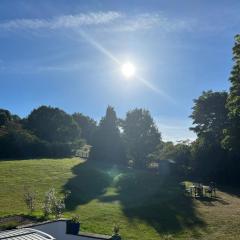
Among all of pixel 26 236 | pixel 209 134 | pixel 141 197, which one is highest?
pixel 209 134

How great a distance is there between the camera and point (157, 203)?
3775 centimetres

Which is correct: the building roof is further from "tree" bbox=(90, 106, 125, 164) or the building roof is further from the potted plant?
"tree" bbox=(90, 106, 125, 164)

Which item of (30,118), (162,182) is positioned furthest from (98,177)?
(30,118)

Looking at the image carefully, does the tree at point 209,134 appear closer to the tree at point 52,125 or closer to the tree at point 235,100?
the tree at point 235,100

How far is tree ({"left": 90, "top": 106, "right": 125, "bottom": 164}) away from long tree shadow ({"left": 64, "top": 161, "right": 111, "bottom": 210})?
10400mm

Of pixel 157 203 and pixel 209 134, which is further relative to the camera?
pixel 209 134

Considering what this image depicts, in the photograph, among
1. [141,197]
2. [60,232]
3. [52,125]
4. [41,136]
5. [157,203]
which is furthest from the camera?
[52,125]

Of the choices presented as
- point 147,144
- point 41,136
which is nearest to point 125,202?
point 147,144

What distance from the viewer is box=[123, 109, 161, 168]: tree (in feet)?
257

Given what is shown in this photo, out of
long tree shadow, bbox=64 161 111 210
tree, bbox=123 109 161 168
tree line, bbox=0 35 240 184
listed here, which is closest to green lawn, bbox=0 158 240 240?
long tree shadow, bbox=64 161 111 210

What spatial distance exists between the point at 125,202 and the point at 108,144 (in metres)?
38.3

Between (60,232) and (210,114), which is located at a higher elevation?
(210,114)

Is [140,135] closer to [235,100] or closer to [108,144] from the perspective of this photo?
[108,144]

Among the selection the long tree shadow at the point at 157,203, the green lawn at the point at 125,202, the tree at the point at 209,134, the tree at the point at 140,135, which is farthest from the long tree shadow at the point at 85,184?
the tree at the point at 209,134
